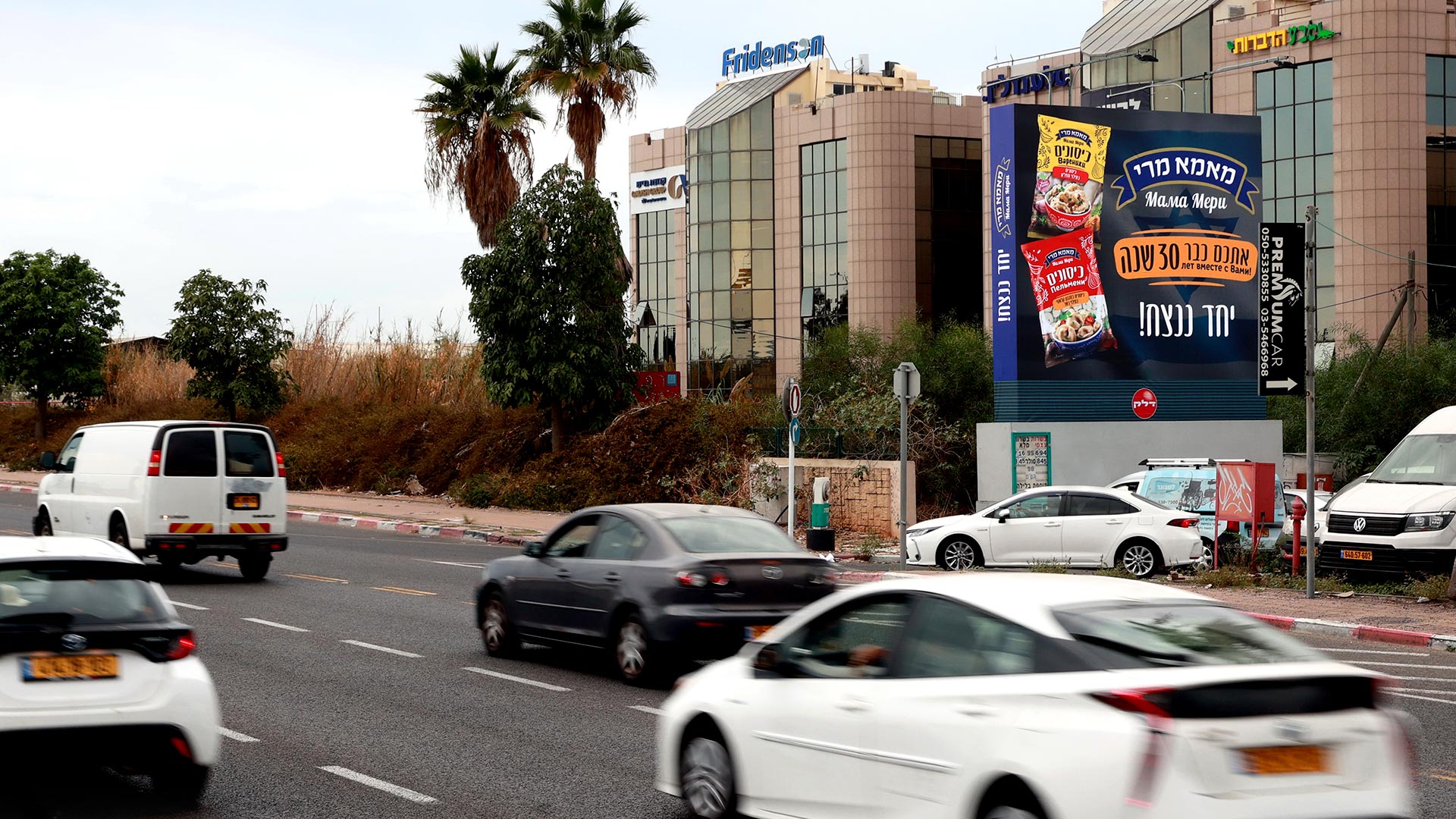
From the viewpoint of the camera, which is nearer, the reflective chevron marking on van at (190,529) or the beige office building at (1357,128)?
the reflective chevron marking on van at (190,529)

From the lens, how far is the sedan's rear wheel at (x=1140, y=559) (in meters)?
21.2

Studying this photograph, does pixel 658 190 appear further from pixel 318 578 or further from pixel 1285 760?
pixel 1285 760

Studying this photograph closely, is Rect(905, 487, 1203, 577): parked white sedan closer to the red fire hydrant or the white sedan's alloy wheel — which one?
the red fire hydrant

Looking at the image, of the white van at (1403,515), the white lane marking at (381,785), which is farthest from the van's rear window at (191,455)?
the white van at (1403,515)

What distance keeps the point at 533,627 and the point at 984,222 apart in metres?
65.4

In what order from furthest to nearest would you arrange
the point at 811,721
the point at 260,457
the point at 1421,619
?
the point at 260,457 → the point at 1421,619 → the point at 811,721

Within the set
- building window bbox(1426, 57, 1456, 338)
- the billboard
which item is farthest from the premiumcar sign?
the billboard

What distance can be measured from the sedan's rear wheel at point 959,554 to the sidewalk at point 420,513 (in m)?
9.04

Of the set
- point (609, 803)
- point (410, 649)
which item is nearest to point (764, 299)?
point (410, 649)

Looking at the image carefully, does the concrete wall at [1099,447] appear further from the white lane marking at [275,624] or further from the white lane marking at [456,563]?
the white lane marking at [275,624]

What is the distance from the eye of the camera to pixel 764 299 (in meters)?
82.1

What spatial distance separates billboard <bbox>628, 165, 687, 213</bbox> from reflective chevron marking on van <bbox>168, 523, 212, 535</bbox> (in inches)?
2634

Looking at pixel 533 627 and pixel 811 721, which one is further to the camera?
pixel 533 627

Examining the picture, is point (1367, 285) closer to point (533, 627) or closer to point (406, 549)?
point (406, 549)
